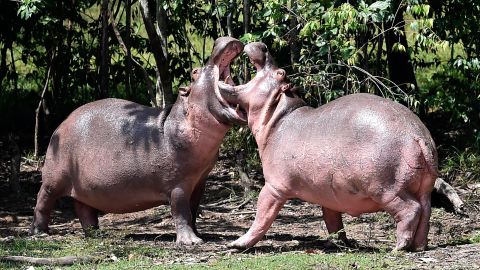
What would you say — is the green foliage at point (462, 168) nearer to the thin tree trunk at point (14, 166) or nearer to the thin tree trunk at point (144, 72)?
the thin tree trunk at point (144, 72)

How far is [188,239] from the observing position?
8352 millimetres

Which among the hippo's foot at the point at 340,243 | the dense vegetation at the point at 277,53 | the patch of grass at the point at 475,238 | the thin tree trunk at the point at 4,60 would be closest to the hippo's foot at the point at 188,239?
the hippo's foot at the point at 340,243

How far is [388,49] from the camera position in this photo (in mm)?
12539

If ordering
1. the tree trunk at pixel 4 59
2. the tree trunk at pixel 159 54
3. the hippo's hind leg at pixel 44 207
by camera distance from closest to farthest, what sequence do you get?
the hippo's hind leg at pixel 44 207
the tree trunk at pixel 159 54
the tree trunk at pixel 4 59

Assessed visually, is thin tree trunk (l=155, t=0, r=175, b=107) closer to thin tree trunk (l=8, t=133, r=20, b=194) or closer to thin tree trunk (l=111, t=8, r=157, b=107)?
thin tree trunk (l=111, t=8, r=157, b=107)

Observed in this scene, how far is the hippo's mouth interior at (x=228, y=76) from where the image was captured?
8305mm

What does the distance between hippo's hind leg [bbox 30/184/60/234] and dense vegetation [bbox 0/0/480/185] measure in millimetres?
1728

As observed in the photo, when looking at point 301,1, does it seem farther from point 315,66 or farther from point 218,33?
point 218,33

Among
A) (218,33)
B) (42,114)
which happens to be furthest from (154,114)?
(42,114)

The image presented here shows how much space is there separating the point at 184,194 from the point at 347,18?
7.41ft

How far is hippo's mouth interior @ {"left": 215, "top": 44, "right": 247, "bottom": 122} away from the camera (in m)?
8.30

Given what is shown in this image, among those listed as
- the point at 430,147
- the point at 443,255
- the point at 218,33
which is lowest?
the point at 443,255

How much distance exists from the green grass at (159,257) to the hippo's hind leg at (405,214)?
16 centimetres

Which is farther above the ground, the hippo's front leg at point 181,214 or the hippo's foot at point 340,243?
the hippo's front leg at point 181,214
